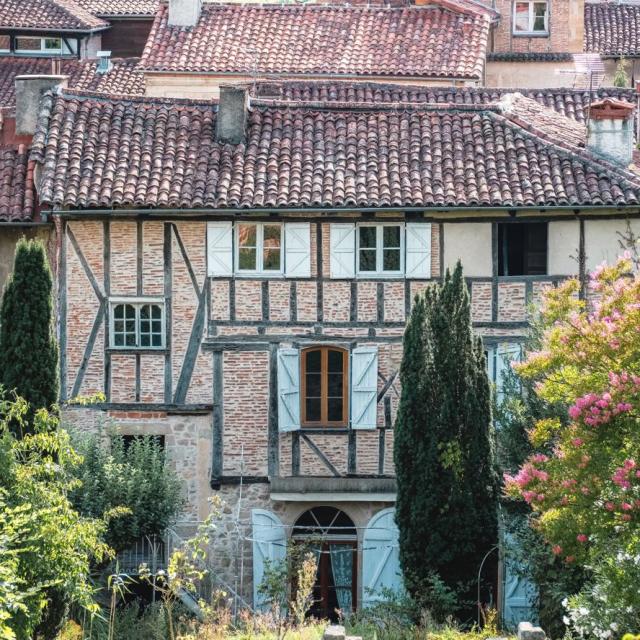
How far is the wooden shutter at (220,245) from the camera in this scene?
2891 centimetres

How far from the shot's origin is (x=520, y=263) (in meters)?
29.4

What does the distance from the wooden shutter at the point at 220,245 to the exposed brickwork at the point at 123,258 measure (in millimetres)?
1229

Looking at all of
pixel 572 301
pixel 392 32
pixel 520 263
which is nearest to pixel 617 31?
pixel 392 32

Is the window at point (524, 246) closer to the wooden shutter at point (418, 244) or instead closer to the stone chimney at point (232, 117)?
the wooden shutter at point (418, 244)

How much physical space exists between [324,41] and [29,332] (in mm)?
19209

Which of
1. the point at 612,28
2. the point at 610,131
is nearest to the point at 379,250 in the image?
the point at 610,131

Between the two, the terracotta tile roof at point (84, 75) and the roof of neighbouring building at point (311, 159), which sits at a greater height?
the terracotta tile roof at point (84, 75)

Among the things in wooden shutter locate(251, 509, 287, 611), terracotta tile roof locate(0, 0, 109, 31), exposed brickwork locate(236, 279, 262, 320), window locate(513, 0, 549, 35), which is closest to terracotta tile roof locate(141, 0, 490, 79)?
window locate(513, 0, 549, 35)

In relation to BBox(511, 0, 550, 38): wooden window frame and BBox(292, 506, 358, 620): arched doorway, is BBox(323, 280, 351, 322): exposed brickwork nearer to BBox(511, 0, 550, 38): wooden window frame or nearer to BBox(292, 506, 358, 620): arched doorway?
BBox(292, 506, 358, 620): arched doorway

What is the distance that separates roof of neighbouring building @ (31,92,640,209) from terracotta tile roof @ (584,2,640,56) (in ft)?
79.8

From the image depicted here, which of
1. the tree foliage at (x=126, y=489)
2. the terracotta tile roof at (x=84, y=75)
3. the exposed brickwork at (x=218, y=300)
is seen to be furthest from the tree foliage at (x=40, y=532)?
the terracotta tile roof at (x=84, y=75)

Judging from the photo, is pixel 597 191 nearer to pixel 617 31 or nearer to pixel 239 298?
pixel 239 298

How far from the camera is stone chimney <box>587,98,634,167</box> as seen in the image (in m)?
30.3

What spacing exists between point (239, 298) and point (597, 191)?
20.0ft
